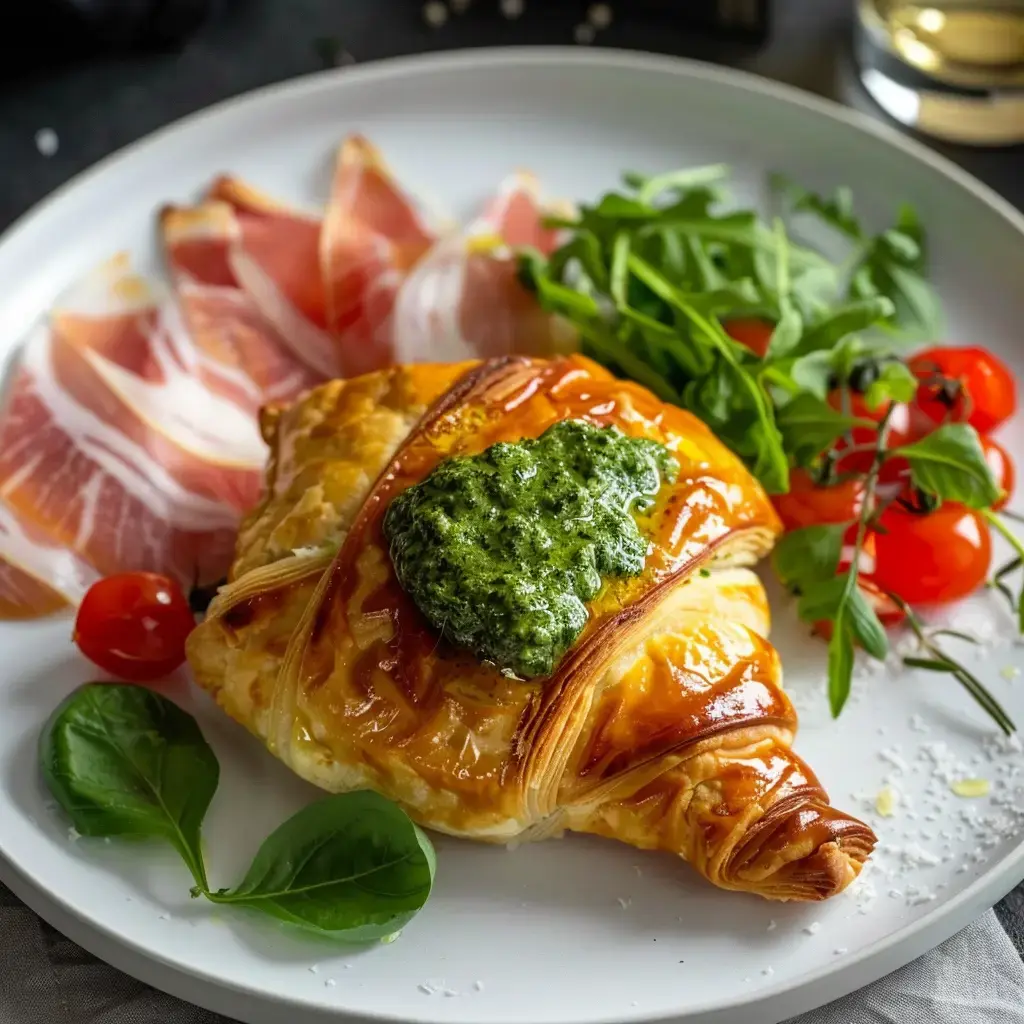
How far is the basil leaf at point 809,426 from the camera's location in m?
3.71

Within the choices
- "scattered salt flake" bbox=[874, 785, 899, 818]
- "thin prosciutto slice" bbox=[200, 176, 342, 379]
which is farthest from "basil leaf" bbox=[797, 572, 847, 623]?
"thin prosciutto slice" bbox=[200, 176, 342, 379]

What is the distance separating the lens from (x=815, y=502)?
12.4 feet

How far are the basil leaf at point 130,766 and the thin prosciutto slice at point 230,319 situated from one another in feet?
3.92

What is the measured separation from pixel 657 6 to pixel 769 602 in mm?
3019

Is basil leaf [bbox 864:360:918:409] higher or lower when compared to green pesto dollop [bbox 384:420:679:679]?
lower

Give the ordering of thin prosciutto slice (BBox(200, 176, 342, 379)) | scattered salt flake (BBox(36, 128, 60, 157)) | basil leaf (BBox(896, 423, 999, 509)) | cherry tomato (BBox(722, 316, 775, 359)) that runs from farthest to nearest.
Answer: scattered salt flake (BBox(36, 128, 60, 157)) → thin prosciutto slice (BBox(200, 176, 342, 379)) → cherry tomato (BBox(722, 316, 775, 359)) → basil leaf (BBox(896, 423, 999, 509))

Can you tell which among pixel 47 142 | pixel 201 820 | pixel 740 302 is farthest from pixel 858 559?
pixel 47 142

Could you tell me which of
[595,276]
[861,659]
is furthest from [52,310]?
[861,659]

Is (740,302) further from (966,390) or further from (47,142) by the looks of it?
(47,142)

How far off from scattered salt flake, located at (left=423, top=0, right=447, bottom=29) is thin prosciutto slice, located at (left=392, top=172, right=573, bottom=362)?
→ 172 cm

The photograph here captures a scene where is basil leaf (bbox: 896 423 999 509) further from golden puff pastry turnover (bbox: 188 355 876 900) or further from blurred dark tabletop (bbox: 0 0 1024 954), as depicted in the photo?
blurred dark tabletop (bbox: 0 0 1024 954)

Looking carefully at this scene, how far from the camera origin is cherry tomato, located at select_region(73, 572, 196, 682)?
3.41 meters

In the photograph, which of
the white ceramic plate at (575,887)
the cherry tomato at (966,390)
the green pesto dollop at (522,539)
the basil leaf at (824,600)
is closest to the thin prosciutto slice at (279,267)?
the white ceramic plate at (575,887)

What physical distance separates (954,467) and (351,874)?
183 cm
